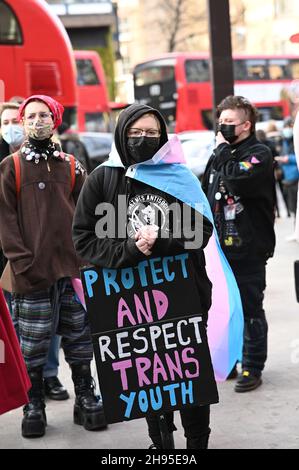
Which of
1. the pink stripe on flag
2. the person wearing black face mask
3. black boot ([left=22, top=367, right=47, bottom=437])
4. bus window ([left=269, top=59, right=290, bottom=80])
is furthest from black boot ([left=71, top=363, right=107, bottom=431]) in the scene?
bus window ([left=269, top=59, right=290, bottom=80])

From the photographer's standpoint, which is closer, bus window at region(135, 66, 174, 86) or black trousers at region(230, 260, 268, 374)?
black trousers at region(230, 260, 268, 374)

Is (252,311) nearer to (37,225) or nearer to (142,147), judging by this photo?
(37,225)

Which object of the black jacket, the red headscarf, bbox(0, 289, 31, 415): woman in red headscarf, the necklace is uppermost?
the red headscarf

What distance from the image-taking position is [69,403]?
557 centimetres

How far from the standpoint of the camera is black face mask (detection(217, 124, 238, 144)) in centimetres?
548

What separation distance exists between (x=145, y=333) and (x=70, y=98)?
10190mm

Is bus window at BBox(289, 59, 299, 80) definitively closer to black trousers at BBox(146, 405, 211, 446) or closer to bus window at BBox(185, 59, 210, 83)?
bus window at BBox(185, 59, 210, 83)

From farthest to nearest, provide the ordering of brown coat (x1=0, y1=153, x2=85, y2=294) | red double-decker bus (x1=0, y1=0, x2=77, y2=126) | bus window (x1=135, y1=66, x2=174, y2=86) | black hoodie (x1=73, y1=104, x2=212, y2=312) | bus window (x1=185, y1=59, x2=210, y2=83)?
bus window (x1=135, y1=66, x2=174, y2=86), bus window (x1=185, y1=59, x2=210, y2=83), red double-decker bus (x1=0, y1=0, x2=77, y2=126), brown coat (x1=0, y1=153, x2=85, y2=294), black hoodie (x1=73, y1=104, x2=212, y2=312)

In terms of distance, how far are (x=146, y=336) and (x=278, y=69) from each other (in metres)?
29.9

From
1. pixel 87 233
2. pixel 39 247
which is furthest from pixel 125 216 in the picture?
pixel 39 247

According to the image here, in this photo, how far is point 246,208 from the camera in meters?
5.54

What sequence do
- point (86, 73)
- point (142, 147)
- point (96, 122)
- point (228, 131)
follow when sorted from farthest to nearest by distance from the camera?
point (86, 73)
point (96, 122)
point (228, 131)
point (142, 147)

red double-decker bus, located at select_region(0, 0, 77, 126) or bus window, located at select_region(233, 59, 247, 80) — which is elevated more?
red double-decker bus, located at select_region(0, 0, 77, 126)

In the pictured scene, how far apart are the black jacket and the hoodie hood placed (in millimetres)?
1417
